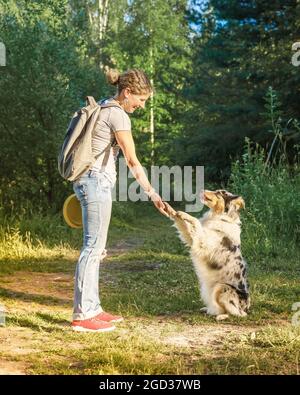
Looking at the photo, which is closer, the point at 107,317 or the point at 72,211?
the point at 107,317

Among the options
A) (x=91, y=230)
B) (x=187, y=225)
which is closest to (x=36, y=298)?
(x=91, y=230)

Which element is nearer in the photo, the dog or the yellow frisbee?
the yellow frisbee

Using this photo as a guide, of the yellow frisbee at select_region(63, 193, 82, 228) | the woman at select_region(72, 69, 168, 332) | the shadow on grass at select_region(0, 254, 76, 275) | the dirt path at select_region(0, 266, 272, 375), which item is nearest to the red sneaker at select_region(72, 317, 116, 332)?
the woman at select_region(72, 69, 168, 332)

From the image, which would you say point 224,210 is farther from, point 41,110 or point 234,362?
point 41,110

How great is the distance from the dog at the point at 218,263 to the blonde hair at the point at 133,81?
4.07 ft

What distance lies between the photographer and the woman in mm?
4984

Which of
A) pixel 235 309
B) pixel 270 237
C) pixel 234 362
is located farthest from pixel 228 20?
pixel 234 362

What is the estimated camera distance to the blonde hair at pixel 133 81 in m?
5.09

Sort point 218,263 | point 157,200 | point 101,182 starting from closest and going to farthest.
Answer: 1. point 101,182
2. point 157,200
3. point 218,263

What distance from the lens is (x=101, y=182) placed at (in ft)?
16.5

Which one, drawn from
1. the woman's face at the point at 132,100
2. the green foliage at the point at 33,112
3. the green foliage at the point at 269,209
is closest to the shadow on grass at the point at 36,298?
the woman's face at the point at 132,100

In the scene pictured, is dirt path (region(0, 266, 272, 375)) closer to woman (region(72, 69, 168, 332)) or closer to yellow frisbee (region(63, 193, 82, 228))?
woman (region(72, 69, 168, 332))

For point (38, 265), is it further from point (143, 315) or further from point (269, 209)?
point (269, 209)

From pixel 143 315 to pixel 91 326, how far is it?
32.2 inches
